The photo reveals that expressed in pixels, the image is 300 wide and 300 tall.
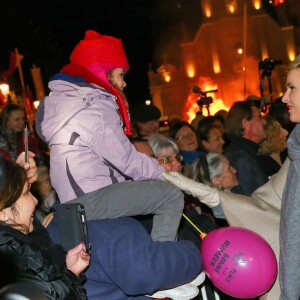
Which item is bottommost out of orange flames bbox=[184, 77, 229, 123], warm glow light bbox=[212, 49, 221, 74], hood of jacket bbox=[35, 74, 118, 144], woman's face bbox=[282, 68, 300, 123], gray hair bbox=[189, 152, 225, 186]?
orange flames bbox=[184, 77, 229, 123]

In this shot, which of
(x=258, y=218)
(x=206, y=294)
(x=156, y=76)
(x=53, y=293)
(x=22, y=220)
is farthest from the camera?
(x=156, y=76)

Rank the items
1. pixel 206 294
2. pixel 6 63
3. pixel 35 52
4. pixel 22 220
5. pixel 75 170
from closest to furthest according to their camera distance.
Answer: pixel 22 220
pixel 75 170
pixel 206 294
pixel 6 63
pixel 35 52

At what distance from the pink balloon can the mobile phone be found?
2.58ft

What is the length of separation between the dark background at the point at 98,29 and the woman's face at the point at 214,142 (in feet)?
67.8

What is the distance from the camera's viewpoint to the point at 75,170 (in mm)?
2867

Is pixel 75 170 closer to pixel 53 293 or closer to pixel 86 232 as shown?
pixel 86 232

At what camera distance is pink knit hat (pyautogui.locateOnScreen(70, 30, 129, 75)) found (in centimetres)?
319

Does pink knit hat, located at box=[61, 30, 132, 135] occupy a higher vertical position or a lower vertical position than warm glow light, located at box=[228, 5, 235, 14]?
lower

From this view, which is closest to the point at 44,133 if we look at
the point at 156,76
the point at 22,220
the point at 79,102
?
the point at 79,102

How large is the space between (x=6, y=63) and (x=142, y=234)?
81.9 ft

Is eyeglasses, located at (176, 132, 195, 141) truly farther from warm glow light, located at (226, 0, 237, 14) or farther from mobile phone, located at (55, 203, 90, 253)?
warm glow light, located at (226, 0, 237, 14)

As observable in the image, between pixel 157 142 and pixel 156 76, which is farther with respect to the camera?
pixel 156 76

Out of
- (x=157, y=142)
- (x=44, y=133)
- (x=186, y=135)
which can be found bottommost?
(x=186, y=135)

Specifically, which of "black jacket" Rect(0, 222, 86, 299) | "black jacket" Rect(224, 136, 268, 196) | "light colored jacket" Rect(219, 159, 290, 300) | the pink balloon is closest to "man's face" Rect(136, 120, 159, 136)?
"black jacket" Rect(224, 136, 268, 196)
